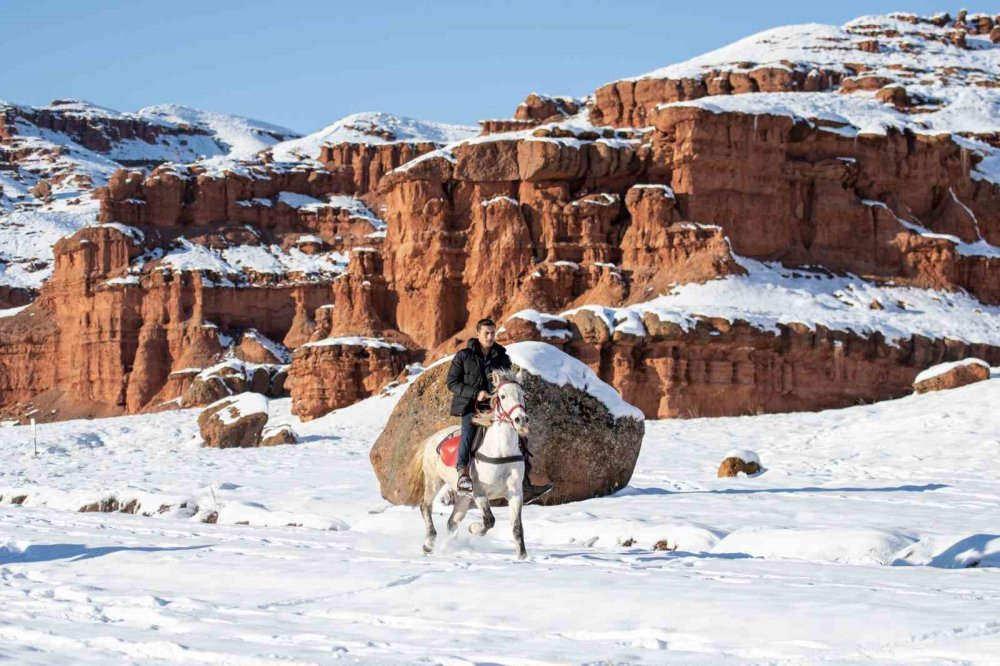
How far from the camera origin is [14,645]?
20.6ft

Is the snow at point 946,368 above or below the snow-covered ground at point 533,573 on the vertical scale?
above

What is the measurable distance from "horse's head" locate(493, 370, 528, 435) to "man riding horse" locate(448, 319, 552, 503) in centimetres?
33

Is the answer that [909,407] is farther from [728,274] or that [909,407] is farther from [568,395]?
[728,274]

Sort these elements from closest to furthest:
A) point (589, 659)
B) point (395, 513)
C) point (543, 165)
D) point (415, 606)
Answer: point (589, 659)
point (415, 606)
point (395, 513)
point (543, 165)

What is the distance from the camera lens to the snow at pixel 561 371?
15023 millimetres

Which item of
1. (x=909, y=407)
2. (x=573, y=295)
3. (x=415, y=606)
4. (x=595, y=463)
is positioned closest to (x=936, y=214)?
(x=573, y=295)

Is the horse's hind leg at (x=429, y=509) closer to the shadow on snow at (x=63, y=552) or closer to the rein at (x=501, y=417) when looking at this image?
the rein at (x=501, y=417)

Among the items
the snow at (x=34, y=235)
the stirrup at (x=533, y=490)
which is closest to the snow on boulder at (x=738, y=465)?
the stirrup at (x=533, y=490)

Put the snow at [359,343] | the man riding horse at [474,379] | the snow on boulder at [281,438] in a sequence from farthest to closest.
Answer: the snow at [359,343] < the snow on boulder at [281,438] < the man riding horse at [474,379]

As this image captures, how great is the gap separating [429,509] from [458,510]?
294mm

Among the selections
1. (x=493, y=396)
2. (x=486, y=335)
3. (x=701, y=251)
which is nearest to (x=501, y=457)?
(x=493, y=396)

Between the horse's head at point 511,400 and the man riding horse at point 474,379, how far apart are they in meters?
0.33

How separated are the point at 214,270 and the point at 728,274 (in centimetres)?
5140

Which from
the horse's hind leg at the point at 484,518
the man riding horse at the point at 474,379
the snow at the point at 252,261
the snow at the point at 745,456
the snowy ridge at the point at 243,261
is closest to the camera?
the horse's hind leg at the point at 484,518
